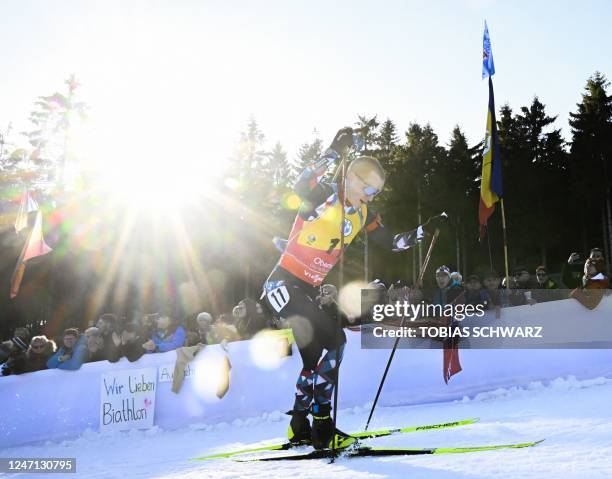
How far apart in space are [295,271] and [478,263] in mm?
29033

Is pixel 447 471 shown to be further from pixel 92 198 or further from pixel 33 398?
pixel 92 198

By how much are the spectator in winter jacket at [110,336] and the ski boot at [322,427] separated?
14.0ft

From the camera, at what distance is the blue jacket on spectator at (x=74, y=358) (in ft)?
23.9

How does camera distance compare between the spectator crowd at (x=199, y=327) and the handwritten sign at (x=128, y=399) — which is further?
the spectator crowd at (x=199, y=327)

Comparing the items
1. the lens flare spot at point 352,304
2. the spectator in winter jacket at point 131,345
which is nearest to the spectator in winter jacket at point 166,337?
the spectator in winter jacket at point 131,345

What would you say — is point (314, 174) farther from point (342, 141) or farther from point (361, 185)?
point (361, 185)

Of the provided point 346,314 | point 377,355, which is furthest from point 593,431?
point 346,314

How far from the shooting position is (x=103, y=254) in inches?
861

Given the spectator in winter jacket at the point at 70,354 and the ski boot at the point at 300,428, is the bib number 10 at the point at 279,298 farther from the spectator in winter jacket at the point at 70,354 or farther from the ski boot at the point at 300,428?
the spectator in winter jacket at the point at 70,354

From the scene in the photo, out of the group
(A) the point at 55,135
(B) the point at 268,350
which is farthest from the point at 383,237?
(A) the point at 55,135

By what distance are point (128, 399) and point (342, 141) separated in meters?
4.96

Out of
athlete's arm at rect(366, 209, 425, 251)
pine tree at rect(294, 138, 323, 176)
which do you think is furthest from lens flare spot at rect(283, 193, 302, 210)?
pine tree at rect(294, 138, 323, 176)

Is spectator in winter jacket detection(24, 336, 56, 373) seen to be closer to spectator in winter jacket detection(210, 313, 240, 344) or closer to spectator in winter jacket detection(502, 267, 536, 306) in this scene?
spectator in winter jacket detection(210, 313, 240, 344)

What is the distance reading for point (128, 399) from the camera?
6.99m
